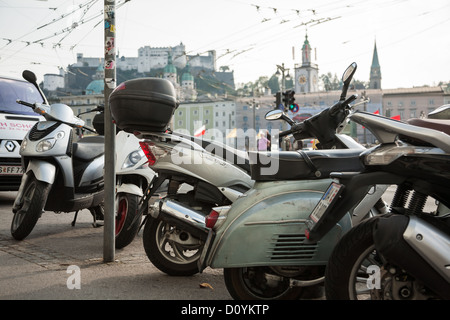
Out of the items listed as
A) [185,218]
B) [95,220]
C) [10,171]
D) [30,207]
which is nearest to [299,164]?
[185,218]

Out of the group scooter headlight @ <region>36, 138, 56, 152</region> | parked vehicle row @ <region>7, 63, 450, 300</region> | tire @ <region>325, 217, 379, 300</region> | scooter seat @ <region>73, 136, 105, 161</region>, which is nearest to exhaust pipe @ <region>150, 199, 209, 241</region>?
parked vehicle row @ <region>7, 63, 450, 300</region>

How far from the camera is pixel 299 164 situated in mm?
3223

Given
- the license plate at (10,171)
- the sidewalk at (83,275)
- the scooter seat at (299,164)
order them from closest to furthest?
1. the scooter seat at (299,164)
2. the sidewalk at (83,275)
3. the license plate at (10,171)

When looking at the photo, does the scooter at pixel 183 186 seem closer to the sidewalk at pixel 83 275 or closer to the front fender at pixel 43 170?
the sidewalk at pixel 83 275

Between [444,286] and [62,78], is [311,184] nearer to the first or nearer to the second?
[444,286]

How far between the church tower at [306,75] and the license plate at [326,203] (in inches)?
4514

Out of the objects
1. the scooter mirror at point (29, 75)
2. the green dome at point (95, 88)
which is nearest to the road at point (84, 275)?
the scooter mirror at point (29, 75)

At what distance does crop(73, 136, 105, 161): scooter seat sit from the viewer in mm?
6371

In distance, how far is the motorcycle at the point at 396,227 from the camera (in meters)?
2.38

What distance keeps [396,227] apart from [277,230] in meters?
0.79

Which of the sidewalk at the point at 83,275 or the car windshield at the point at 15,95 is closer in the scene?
the sidewalk at the point at 83,275

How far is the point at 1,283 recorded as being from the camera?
405 cm
